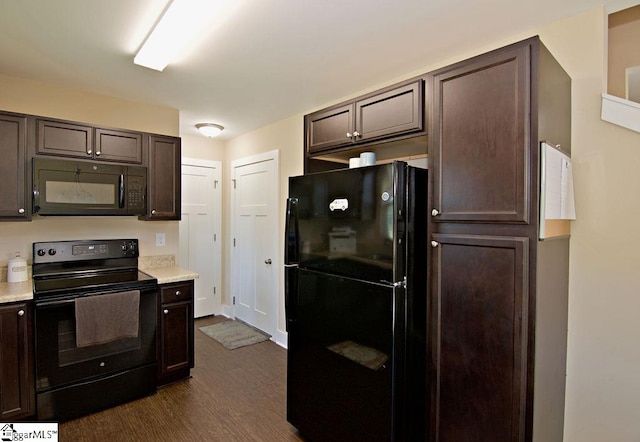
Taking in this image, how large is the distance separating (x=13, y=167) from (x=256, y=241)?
2.40 meters

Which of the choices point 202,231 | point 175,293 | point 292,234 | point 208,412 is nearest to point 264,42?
point 292,234

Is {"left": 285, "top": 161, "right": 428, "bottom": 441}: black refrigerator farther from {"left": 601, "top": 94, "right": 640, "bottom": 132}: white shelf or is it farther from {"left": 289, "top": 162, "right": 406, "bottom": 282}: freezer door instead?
{"left": 601, "top": 94, "right": 640, "bottom": 132}: white shelf

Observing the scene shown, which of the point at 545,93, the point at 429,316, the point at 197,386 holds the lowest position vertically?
the point at 197,386

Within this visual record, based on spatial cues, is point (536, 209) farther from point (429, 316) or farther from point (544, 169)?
point (429, 316)

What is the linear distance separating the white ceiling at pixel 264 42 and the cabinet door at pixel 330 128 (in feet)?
1.40

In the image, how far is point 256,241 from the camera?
4.20 meters

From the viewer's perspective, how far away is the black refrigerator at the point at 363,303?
1.66 metres

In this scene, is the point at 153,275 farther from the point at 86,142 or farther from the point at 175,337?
the point at 86,142

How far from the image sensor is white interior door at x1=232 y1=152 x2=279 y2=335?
12.9ft

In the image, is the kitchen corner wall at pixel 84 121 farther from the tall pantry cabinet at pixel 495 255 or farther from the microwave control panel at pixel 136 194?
the tall pantry cabinet at pixel 495 255

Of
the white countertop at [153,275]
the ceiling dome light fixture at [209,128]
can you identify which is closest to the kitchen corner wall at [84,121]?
the white countertop at [153,275]

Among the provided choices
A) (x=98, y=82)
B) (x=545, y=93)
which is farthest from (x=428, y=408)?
(x=98, y=82)

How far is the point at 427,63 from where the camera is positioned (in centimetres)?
239

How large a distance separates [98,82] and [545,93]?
10.6ft
